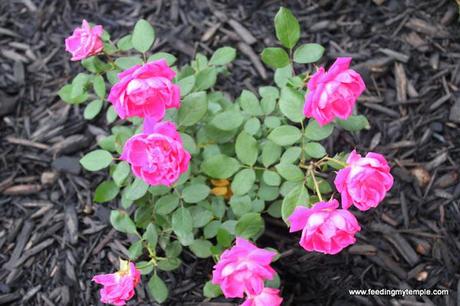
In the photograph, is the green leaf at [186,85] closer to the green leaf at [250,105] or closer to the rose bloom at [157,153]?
the green leaf at [250,105]

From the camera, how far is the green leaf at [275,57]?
177 cm

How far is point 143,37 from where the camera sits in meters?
1.87

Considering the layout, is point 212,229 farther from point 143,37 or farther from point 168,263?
point 143,37

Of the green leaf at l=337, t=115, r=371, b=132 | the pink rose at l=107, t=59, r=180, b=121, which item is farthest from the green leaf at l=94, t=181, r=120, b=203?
the green leaf at l=337, t=115, r=371, b=132

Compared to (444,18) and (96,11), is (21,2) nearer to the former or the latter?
(96,11)

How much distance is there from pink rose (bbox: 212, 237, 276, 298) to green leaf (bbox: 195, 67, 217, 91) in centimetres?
70

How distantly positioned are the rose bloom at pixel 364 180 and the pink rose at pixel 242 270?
0.29 metres

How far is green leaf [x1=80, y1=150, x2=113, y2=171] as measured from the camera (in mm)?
1841

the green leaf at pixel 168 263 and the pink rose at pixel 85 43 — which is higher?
the pink rose at pixel 85 43

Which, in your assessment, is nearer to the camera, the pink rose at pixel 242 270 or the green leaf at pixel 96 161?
the pink rose at pixel 242 270

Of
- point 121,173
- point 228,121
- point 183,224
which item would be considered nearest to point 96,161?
point 121,173

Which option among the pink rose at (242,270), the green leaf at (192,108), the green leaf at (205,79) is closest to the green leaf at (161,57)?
the green leaf at (205,79)

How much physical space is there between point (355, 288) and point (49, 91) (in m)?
1.72

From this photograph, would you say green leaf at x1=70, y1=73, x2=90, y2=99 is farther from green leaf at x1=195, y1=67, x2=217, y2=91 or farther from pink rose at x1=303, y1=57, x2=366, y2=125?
pink rose at x1=303, y1=57, x2=366, y2=125
